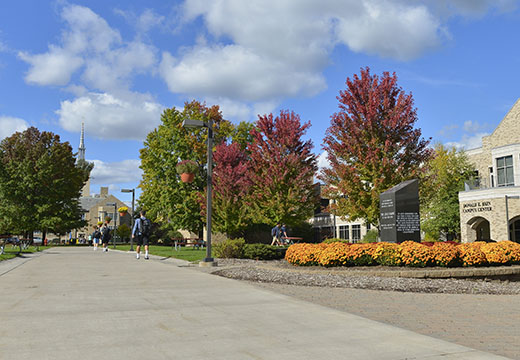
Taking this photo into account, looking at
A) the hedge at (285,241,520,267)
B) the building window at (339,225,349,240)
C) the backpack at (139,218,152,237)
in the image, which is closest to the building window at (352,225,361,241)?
the building window at (339,225,349,240)

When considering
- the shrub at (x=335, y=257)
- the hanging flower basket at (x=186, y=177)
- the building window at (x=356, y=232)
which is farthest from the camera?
the building window at (x=356, y=232)

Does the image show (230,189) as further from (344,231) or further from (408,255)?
(344,231)

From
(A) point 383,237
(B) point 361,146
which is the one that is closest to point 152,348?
(A) point 383,237

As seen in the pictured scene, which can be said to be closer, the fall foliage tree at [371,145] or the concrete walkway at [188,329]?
the concrete walkway at [188,329]

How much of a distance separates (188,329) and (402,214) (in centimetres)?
1171

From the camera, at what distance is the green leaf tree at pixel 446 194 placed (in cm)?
3678

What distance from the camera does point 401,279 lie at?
36.3ft

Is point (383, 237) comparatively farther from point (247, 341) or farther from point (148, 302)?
point (247, 341)

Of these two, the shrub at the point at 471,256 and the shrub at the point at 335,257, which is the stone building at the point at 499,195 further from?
the shrub at the point at 335,257

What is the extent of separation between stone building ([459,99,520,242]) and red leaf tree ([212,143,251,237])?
15.9m

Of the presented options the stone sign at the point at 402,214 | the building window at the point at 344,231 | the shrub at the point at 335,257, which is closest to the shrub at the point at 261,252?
the stone sign at the point at 402,214

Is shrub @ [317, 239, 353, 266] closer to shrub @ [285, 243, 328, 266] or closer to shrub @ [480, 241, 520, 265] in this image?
shrub @ [285, 243, 328, 266]

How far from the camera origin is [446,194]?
125ft

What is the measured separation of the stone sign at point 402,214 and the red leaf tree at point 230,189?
497 inches
